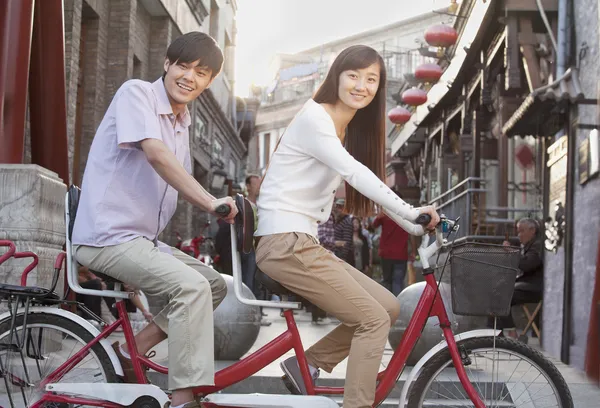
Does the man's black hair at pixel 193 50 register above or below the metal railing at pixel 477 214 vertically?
above

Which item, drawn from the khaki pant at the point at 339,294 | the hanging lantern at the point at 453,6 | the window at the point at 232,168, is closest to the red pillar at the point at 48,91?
the khaki pant at the point at 339,294

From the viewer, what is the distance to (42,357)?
4023 mm

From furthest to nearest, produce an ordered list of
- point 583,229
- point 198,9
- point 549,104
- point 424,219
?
point 198,9 → point 549,104 → point 583,229 → point 424,219

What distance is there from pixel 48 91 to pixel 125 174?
4.27m

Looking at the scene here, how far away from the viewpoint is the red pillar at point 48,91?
25.8ft

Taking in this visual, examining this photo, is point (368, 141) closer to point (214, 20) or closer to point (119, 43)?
point (119, 43)

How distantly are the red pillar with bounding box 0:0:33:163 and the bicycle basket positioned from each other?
14.1ft

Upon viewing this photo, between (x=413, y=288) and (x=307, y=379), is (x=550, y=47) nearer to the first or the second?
(x=413, y=288)

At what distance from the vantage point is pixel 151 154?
3.85 meters


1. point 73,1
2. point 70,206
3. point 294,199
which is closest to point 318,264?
point 294,199

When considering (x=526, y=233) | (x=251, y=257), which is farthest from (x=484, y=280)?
(x=251, y=257)

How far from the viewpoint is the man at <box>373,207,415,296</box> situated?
13758 millimetres

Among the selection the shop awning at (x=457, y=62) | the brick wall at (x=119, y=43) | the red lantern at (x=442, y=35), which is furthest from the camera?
the red lantern at (x=442, y=35)

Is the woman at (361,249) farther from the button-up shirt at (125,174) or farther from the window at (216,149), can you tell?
the button-up shirt at (125,174)
